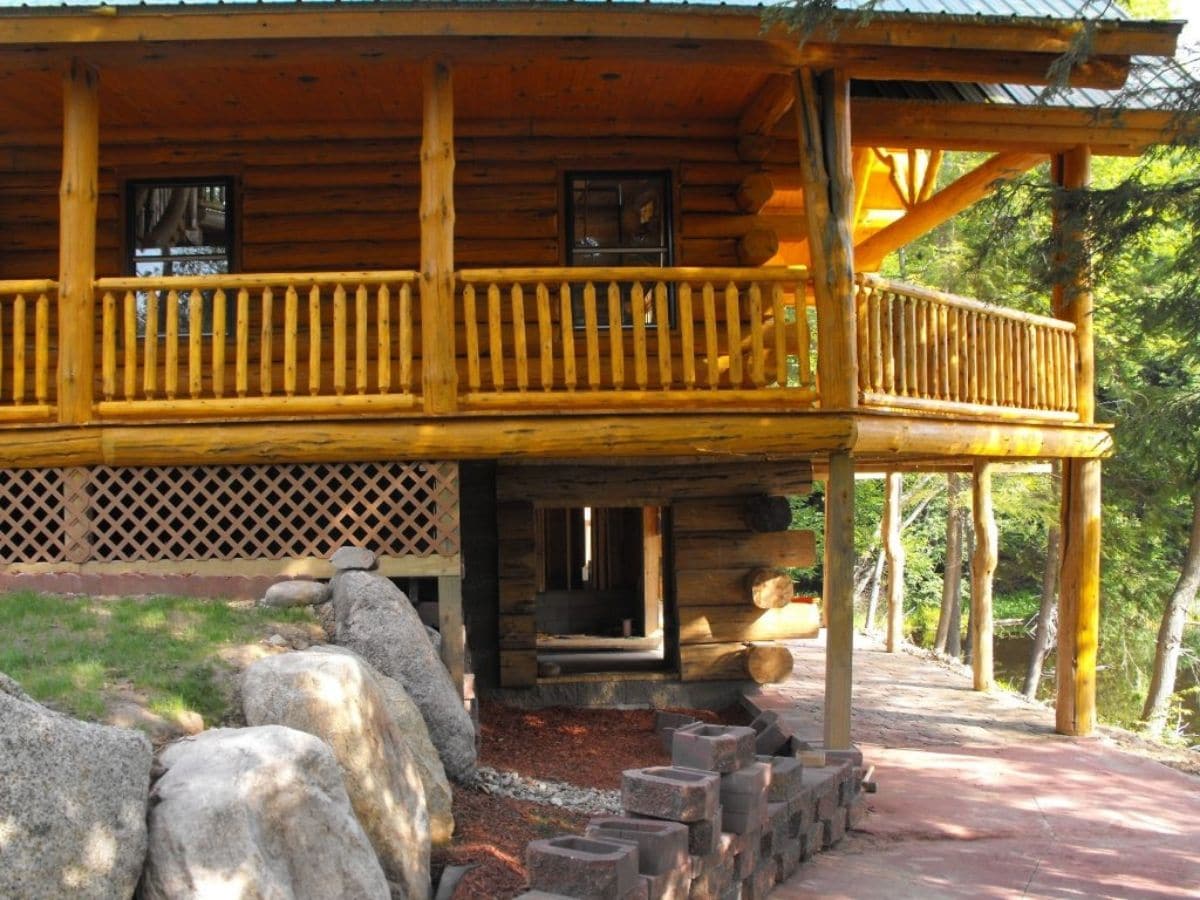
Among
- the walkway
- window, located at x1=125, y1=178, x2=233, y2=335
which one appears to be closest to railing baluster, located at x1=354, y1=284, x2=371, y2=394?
window, located at x1=125, y1=178, x2=233, y2=335

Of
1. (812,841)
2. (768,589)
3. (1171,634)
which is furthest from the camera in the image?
(1171,634)

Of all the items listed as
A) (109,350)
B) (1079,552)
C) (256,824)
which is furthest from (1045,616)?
(256,824)

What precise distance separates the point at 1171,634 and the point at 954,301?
599 inches

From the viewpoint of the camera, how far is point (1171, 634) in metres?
23.5

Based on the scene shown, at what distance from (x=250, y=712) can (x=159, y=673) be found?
36.2 inches

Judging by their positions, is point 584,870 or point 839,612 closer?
point 584,870

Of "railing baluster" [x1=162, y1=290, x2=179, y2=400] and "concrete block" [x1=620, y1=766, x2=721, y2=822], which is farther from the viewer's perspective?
"railing baluster" [x1=162, y1=290, x2=179, y2=400]

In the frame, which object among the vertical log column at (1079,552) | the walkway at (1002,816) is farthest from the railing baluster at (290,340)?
the vertical log column at (1079,552)

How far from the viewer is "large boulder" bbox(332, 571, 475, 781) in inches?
311

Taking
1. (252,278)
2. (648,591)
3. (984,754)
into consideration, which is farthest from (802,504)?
(252,278)

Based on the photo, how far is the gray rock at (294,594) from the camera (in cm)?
872

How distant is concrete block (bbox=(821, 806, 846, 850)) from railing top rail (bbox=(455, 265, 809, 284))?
156 inches

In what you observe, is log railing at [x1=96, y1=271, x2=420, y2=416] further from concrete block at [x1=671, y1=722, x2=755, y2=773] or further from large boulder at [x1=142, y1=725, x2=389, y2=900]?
large boulder at [x1=142, y1=725, x2=389, y2=900]

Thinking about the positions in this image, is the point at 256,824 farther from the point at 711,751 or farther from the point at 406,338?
the point at 406,338
